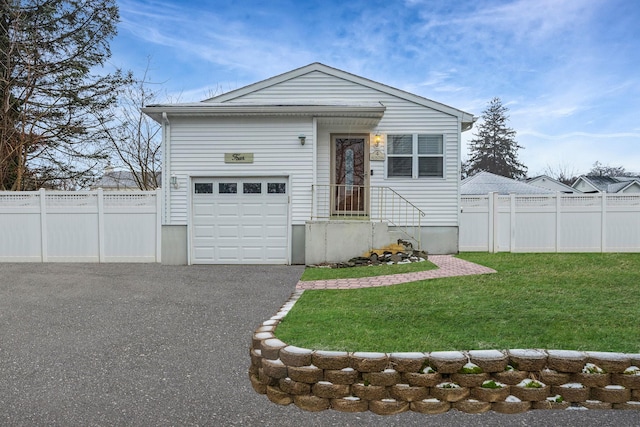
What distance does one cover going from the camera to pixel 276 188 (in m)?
9.78

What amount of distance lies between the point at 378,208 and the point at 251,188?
3.36 metres

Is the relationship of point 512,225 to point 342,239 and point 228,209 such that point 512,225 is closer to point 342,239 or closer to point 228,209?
point 342,239

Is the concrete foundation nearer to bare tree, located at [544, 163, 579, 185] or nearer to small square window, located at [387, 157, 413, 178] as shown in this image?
small square window, located at [387, 157, 413, 178]

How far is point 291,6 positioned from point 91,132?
9106 millimetres

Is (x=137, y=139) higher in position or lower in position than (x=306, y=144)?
higher

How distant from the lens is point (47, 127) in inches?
548

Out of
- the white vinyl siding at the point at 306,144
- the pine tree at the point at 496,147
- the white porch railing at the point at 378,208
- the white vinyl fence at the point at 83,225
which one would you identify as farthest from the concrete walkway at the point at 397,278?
the pine tree at the point at 496,147

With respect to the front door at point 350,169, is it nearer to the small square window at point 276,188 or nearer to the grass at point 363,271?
the small square window at point 276,188

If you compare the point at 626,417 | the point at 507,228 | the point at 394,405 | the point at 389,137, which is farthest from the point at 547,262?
the point at 394,405

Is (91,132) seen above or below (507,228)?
above

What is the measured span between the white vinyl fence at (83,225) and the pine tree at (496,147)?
37718 millimetres

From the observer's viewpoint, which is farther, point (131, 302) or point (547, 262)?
point (547, 262)

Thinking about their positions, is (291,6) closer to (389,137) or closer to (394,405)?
(389,137)

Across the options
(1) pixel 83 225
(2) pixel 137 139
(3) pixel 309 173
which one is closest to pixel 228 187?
(3) pixel 309 173
